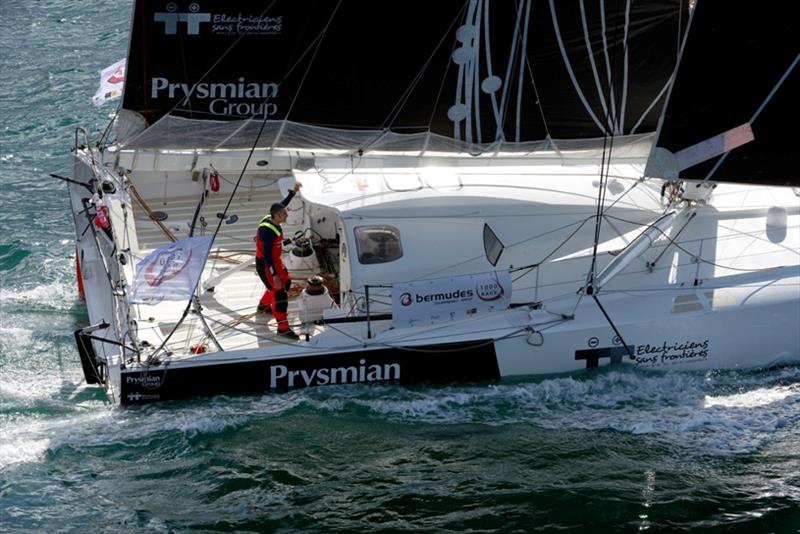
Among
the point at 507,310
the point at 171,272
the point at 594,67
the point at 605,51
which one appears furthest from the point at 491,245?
the point at 171,272

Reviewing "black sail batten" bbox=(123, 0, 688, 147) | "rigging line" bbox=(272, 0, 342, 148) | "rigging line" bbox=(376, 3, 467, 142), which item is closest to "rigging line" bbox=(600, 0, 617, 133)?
"black sail batten" bbox=(123, 0, 688, 147)

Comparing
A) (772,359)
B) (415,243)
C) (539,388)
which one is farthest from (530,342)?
(772,359)

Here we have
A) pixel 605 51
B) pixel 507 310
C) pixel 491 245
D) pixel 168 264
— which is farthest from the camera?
pixel 605 51

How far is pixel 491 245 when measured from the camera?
37.6ft

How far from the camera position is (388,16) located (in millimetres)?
11758

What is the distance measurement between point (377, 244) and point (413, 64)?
78.4 inches

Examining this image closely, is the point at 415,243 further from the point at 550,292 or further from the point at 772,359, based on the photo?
the point at 772,359

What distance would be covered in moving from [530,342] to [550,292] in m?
0.69

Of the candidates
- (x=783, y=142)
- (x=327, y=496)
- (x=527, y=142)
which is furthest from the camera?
(x=527, y=142)

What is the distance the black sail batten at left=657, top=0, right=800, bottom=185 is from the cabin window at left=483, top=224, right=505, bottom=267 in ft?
6.07

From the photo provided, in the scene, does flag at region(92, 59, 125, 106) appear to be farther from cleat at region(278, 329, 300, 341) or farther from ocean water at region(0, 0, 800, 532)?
cleat at region(278, 329, 300, 341)

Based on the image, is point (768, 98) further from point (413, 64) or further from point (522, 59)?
point (413, 64)

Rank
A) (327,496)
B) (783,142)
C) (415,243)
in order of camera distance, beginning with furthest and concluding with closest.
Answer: (415,243) → (783,142) → (327,496)

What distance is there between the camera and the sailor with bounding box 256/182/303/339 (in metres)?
11.2
